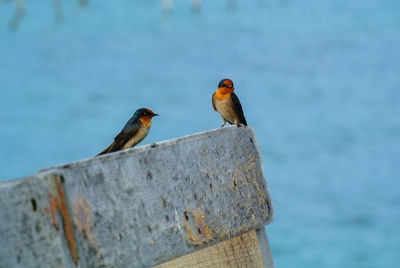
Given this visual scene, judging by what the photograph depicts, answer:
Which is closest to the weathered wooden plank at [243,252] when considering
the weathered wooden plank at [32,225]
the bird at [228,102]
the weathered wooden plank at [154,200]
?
the weathered wooden plank at [154,200]

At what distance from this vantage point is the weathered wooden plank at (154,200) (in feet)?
2.21

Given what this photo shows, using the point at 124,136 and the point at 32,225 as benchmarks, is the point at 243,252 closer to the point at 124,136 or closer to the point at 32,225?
the point at 32,225

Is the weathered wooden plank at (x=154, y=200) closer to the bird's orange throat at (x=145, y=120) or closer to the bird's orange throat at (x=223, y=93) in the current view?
the bird's orange throat at (x=145, y=120)

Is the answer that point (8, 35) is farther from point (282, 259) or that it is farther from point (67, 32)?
point (282, 259)

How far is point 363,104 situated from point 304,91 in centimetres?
151

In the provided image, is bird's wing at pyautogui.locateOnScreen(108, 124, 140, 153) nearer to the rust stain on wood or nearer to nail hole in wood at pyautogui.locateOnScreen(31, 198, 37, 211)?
the rust stain on wood

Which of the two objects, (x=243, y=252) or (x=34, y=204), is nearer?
(x=34, y=204)

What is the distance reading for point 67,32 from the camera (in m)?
19.3

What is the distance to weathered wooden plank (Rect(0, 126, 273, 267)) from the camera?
0.67 meters

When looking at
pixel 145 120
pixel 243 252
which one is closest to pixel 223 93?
pixel 145 120

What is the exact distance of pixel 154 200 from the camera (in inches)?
31.0

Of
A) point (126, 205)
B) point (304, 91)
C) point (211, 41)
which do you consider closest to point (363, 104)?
point (304, 91)

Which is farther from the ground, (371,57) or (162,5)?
(162,5)

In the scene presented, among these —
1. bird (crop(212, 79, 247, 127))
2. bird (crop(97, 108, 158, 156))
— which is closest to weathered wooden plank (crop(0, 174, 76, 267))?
bird (crop(97, 108, 158, 156))
